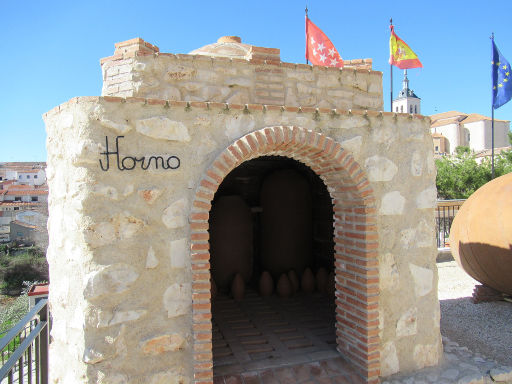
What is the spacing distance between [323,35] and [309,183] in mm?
2322

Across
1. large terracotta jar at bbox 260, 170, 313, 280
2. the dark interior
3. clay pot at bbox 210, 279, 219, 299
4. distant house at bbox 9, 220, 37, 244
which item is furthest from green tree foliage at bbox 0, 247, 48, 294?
large terracotta jar at bbox 260, 170, 313, 280

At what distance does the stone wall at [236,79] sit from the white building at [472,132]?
56.6 metres

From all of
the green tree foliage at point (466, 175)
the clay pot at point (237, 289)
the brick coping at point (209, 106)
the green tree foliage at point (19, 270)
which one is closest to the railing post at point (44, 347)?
the brick coping at point (209, 106)

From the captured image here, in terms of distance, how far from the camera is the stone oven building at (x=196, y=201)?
304 cm

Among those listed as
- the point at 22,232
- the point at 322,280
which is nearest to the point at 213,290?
the point at 322,280

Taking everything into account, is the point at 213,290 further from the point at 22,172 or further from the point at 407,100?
the point at 407,100

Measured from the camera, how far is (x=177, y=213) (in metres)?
3.22

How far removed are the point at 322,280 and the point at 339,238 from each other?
211cm

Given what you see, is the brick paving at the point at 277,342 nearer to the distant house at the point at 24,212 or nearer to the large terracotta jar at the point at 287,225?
the large terracotta jar at the point at 287,225

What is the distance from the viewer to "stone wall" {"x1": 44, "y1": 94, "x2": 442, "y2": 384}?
119 inches

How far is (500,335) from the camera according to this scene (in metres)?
5.06

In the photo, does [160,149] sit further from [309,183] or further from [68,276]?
[309,183]

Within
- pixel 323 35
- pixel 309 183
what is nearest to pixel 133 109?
pixel 323 35

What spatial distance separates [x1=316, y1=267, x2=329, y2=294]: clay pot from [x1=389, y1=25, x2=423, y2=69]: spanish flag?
3.39 meters
